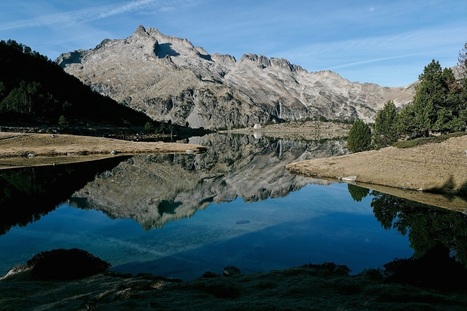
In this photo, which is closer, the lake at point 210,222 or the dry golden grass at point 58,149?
the lake at point 210,222

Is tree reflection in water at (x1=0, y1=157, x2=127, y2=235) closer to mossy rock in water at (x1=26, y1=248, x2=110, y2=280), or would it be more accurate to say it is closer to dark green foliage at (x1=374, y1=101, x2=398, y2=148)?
mossy rock in water at (x1=26, y1=248, x2=110, y2=280)

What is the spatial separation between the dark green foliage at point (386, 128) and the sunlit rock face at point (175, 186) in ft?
114

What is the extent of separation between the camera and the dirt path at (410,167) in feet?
214

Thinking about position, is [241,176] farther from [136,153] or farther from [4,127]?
[4,127]

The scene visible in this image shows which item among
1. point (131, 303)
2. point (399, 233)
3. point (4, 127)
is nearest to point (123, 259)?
point (131, 303)

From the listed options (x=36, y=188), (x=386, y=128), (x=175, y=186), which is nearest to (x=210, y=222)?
(x=175, y=186)

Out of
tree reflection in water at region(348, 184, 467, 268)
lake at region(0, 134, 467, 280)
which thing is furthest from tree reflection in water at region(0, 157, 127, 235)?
tree reflection in water at region(348, 184, 467, 268)

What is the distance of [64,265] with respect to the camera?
28.2 metres

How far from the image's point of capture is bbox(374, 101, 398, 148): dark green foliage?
366 feet

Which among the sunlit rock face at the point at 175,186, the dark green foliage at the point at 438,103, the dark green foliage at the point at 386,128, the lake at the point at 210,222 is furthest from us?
the dark green foliage at the point at 386,128

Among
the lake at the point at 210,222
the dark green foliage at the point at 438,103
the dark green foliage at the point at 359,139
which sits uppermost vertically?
the dark green foliage at the point at 438,103

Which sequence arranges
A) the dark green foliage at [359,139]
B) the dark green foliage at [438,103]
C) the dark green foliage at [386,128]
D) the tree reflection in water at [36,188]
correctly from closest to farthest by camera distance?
the tree reflection in water at [36,188] < the dark green foliage at [438,103] < the dark green foliage at [386,128] < the dark green foliage at [359,139]

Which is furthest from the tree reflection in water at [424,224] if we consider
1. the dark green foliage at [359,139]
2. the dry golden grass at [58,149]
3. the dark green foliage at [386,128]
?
the dry golden grass at [58,149]

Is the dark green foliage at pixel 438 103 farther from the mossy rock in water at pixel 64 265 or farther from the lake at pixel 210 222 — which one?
the mossy rock in water at pixel 64 265
